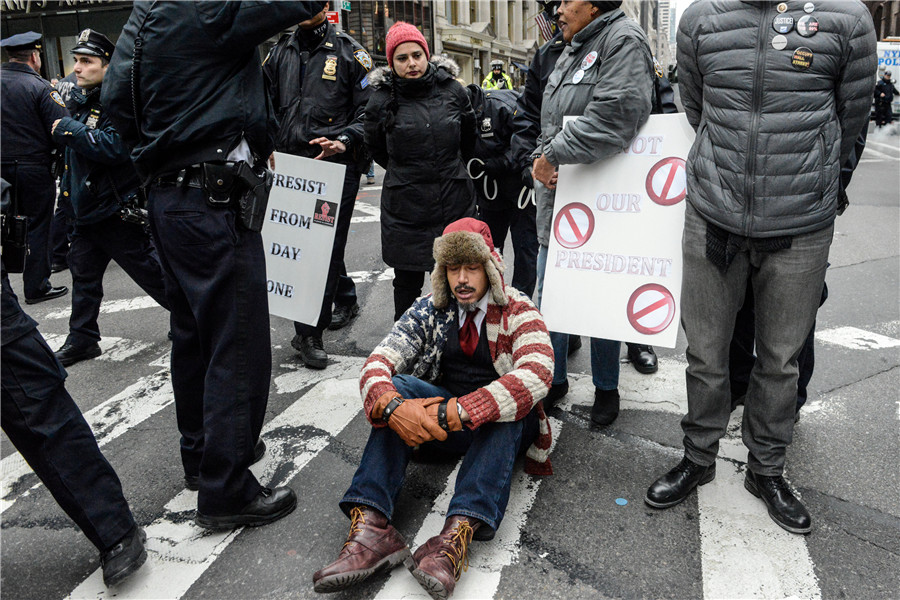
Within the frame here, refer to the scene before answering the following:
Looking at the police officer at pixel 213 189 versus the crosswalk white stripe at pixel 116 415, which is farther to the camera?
the crosswalk white stripe at pixel 116 415

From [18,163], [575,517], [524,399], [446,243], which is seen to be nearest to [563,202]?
→ [446,243]

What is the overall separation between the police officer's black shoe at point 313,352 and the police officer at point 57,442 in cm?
205

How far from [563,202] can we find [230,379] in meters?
1.79

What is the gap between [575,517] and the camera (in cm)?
280

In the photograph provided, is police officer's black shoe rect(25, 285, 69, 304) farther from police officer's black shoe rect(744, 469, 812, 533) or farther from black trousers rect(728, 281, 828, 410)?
police officer's black shoe rect(744, 469, 812, 533)

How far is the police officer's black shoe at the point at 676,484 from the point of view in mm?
2842

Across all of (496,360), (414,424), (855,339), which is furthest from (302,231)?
(855,339)

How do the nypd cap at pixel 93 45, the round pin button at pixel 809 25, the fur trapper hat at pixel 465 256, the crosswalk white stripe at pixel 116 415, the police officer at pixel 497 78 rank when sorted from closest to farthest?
1. the round pin button at pixel 809 25
2. the fur trapper hat at pixel 465 256
3. the crosswalk white stripe at pixel 116 415
4. the nypd cap at pixel 93 45
5. the police officer at pixel 497 78

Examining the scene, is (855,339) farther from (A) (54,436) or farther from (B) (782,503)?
(A) (54,436)

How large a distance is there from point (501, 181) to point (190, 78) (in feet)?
8.36

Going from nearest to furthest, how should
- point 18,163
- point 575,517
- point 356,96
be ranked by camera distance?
point 575,517 → point 356,96 → point 18,163

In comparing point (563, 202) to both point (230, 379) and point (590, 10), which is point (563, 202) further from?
point (230, 379)

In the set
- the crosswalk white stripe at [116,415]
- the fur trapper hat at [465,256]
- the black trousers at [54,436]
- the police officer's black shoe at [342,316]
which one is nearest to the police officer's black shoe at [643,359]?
the fur trapper hat at [465,256]

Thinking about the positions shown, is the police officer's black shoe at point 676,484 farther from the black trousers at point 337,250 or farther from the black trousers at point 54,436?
the black trousers at point 337,250
